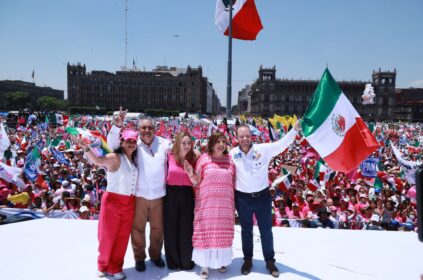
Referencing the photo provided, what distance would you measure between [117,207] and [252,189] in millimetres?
1301

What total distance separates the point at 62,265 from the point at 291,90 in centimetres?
9786

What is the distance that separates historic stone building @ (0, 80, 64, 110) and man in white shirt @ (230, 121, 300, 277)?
10523 centimetres

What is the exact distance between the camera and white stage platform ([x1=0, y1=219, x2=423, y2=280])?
3199 mm

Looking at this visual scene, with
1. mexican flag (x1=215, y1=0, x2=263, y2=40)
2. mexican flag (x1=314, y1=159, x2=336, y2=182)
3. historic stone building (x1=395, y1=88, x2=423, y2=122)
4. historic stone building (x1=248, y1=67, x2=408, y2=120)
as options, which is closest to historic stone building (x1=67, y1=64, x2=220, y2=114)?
historic stone building (x1=248, y1=67, x2=408, y2=120)

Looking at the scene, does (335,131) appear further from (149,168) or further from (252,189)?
(149,168)

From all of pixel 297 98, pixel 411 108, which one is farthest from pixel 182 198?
pixel 411 108

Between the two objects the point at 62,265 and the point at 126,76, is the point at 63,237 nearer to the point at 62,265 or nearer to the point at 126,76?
the point at 62,265

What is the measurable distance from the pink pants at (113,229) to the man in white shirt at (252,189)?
3.57 feet

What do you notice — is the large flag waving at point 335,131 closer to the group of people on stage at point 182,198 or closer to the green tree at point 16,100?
the group of people on stage at point 182,198

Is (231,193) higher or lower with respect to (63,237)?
higher

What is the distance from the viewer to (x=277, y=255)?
3.71 meters

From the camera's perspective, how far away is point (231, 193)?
3.19 m

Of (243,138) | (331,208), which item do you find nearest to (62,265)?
(243,138)

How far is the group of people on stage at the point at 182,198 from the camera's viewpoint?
10.1 ft
